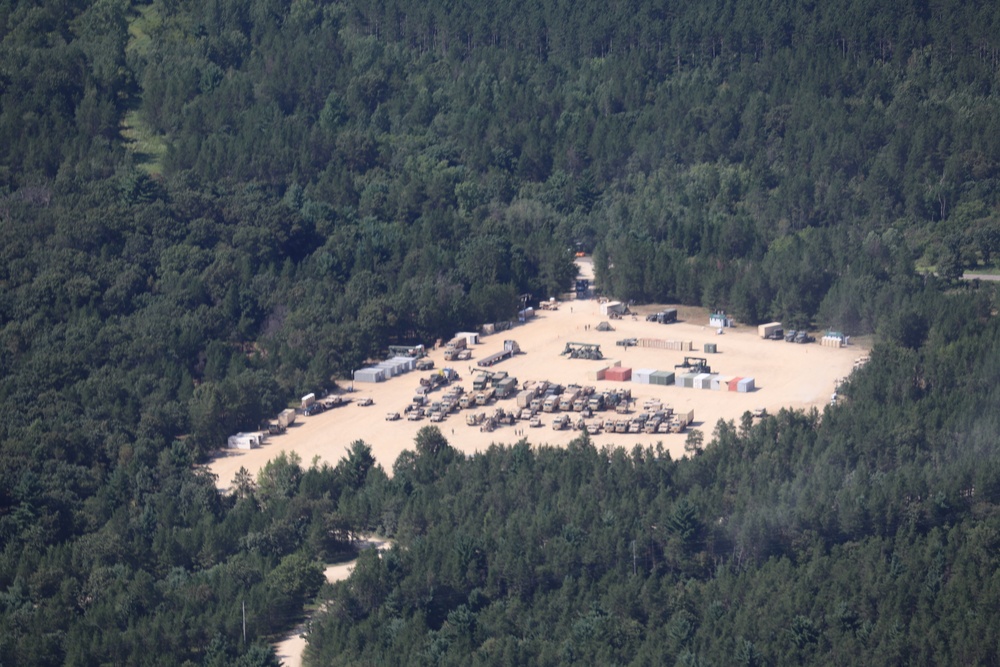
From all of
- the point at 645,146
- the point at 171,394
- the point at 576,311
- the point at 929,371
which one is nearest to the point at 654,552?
the point at 929,371

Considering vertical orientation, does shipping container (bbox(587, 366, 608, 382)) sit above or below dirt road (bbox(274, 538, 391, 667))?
below

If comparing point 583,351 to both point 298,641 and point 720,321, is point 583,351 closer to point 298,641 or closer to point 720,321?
point 720,321

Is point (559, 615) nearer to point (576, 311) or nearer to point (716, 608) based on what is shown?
point (716, 608)

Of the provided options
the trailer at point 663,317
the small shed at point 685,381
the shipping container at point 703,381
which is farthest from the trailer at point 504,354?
the shipping container at point 703,381

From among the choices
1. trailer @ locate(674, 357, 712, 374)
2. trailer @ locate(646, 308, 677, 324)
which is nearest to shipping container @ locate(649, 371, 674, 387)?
trailer @ locate(674, 357, 712, 374)

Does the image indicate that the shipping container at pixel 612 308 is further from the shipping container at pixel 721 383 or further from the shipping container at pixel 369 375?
the shipping container at pixel 369 375

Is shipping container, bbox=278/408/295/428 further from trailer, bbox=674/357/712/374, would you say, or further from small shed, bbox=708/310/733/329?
small shed, bbox=708/310/733/329
